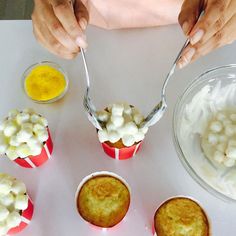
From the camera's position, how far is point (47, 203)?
749mm

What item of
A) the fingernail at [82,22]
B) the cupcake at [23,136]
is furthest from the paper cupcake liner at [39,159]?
the fingernail at [82,22]

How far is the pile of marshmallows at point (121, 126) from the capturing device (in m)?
0.70

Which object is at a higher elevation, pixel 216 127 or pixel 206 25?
pixel 206 25

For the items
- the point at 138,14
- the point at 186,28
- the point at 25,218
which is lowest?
the point at 25,218

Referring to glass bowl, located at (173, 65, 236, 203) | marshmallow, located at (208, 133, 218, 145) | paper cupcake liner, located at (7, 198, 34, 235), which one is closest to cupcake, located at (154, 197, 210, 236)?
glass bowl, located at (173, 65, 236, 203)

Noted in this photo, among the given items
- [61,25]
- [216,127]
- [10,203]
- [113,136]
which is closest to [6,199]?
[10,203]

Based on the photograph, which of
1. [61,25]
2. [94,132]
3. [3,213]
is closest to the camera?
[3,213]

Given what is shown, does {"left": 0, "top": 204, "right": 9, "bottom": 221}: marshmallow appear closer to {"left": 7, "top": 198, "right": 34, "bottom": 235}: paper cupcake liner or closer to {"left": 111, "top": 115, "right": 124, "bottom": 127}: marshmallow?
{"left": 7, "top": 198, "right": 34, "bottom": 235}: paper cupcake liner

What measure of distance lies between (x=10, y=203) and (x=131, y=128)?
0.88 feet

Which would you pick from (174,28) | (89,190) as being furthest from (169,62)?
(89,190)

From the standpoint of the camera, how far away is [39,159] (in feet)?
2.48

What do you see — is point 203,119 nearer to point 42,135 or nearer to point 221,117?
point 221,117

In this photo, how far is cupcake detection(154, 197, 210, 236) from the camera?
66 cm

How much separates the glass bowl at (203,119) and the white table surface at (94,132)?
4cm
